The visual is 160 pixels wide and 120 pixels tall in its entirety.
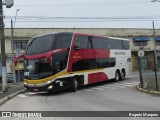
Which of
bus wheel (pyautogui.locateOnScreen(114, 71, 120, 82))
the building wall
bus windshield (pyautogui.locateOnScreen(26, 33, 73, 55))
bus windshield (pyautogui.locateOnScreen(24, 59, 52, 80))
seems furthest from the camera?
the building wall

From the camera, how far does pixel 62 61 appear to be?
945 inches

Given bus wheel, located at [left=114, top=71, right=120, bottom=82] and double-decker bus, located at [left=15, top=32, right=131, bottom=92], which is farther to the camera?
bus wheel, located at [left=114, top=71, right=120, bottom=82]

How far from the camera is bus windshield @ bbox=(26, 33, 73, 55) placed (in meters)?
23.6

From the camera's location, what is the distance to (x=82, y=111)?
47.5 feet

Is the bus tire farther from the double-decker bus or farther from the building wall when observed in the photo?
the building wall

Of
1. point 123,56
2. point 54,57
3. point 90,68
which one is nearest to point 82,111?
point 54,57

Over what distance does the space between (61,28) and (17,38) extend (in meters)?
7.78

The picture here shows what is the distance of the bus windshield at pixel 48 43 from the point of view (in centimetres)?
2364
